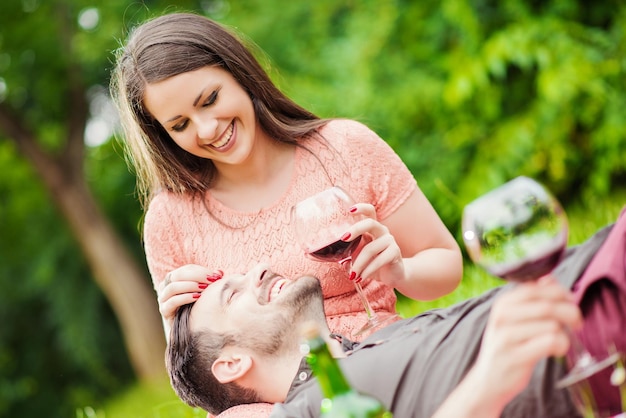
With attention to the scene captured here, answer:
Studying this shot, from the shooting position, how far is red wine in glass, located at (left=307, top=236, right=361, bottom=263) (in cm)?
242

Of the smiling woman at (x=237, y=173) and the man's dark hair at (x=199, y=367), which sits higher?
the smiling woman at (x=237, y=173)

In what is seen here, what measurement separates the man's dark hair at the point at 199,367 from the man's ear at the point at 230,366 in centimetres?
4

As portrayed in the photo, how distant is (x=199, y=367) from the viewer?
2.56 m

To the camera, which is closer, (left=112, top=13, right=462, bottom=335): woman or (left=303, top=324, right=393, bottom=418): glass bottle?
(left=303, top=324, right=393, bottom=418): glass bottle

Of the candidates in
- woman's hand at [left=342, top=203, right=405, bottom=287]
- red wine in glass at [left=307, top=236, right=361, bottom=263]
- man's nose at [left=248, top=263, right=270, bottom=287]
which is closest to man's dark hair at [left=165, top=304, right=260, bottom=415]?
man's nose at [left=248, top=263, right=270, bottom=287]

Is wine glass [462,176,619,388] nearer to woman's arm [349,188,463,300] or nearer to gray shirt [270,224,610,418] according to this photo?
gray shirt [270,224,610,418]

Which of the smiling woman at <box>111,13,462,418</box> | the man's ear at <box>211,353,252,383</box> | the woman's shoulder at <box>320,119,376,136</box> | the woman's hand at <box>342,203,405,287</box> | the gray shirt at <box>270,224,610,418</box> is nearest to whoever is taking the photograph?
the gray shirt at <box>270,224,610,418</box>

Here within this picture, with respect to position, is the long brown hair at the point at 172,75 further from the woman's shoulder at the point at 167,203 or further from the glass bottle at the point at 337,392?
the glass bottle at the point at 337,392

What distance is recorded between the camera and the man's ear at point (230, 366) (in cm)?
245

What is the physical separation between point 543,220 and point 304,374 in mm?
1060

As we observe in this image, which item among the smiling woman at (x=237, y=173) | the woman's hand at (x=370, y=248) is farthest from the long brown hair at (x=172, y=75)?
the woman's hand at (x=370, y=248)

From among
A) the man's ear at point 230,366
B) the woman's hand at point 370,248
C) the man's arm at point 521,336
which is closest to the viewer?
the man's arm at point 521,336

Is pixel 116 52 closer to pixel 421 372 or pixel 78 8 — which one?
pixel 421 372

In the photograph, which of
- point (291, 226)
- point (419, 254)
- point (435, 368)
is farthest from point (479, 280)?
point (435, 368)
